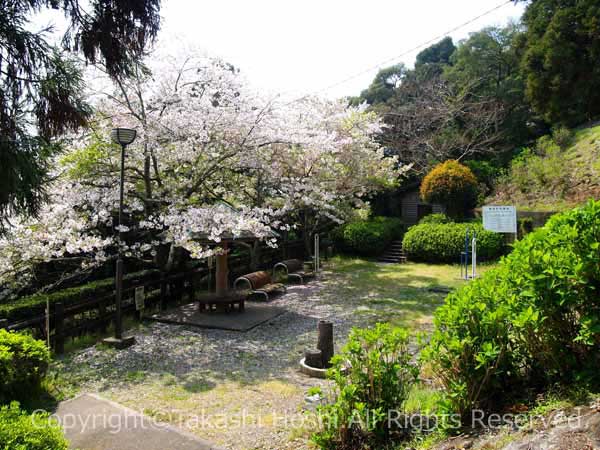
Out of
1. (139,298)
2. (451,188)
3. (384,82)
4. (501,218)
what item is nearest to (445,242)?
(451,188)

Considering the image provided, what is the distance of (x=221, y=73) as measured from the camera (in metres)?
9.34

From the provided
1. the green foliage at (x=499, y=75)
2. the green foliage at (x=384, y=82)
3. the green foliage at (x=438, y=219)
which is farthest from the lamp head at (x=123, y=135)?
the green foliage at (x=384, y=82)

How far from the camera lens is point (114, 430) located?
4.11m

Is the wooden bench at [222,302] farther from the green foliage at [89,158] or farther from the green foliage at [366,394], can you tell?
the green foliage at [366,394]

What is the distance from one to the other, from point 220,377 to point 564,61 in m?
19.8

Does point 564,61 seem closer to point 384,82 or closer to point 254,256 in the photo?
point 254,256

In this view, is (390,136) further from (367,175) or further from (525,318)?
(525,318)

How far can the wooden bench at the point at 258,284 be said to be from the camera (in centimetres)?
1033

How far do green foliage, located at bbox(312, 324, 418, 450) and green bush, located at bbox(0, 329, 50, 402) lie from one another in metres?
3.60

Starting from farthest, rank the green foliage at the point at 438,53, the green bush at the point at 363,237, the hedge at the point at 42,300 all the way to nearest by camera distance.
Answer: the green foliage at the point at 438,53
the green bush at the point at 363,237
the hedge at the point at 42,300

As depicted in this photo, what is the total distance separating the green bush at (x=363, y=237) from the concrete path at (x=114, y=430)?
43.8 ft

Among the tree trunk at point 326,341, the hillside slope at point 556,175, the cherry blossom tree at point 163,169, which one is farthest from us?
the hillside slope at point 556,175

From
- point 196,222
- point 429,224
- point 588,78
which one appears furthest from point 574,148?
point 196,222

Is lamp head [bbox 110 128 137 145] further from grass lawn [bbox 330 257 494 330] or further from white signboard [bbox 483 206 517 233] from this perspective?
white signboard [bbox 483 206 517 233]
